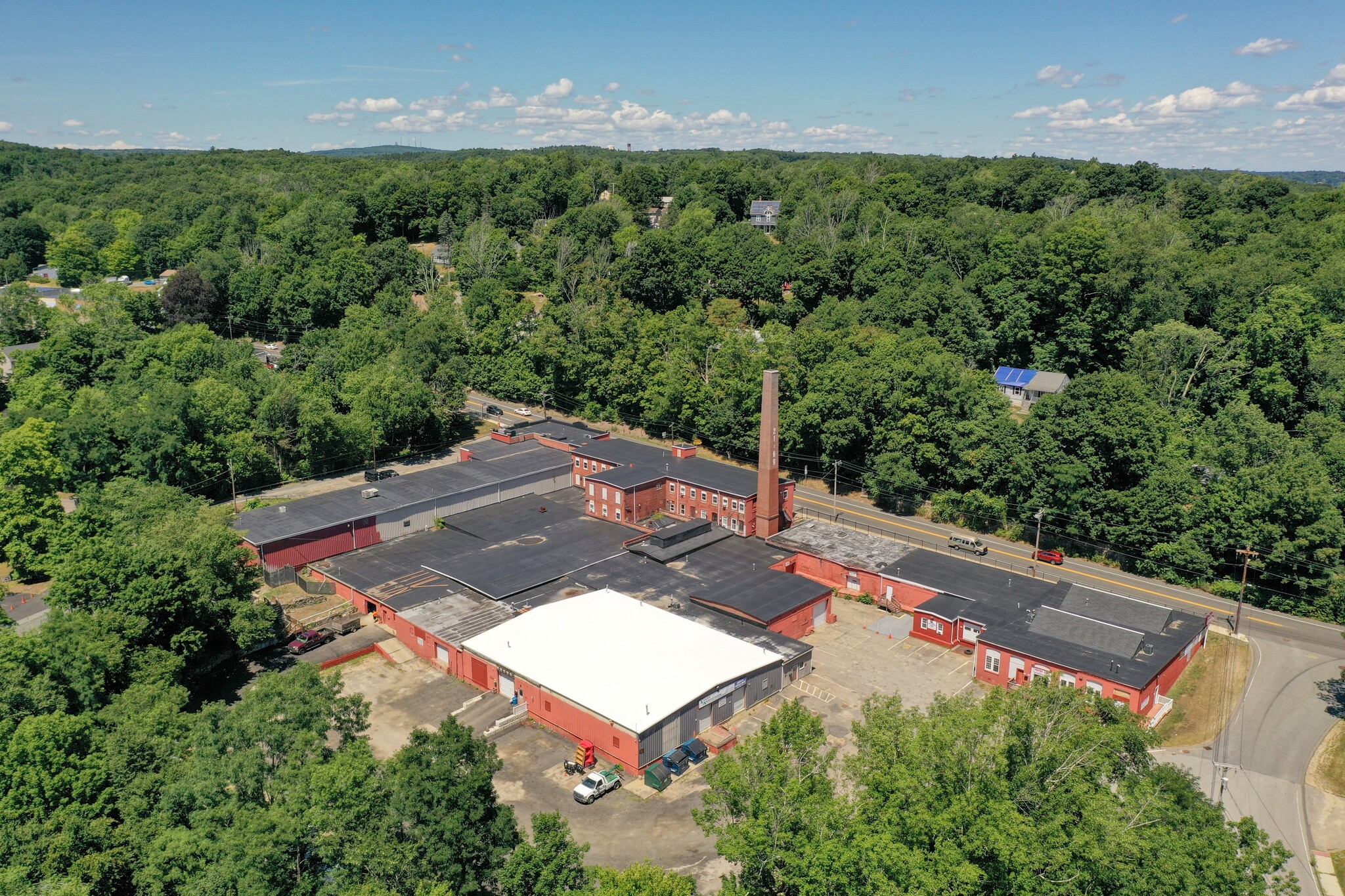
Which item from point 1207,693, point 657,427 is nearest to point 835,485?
point 657,427

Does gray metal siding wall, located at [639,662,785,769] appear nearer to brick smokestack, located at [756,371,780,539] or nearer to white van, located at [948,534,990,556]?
brick smokestack, located at [756,371,780,539]

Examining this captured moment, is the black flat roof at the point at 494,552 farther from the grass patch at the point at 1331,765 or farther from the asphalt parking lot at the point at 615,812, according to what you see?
the grass patch at the point at 1331,765

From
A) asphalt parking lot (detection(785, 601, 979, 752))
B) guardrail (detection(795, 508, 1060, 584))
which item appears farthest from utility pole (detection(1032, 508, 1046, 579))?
asphalt parking lot (detection(785, 601, 979, 752))

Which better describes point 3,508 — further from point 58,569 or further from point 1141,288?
point 1141,288

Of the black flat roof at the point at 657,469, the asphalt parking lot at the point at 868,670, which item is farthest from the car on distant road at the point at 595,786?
the black flat roof at the point at 657,469

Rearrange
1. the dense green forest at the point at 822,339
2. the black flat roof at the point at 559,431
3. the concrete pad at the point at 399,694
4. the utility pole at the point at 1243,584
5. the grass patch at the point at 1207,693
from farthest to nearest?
the black flat roof at the point at 559,431
the dense green forest at the point at 822,339
the utility pole at the point at 1243,584
the grass patch at the point at 1207,693
the concrete pad at the point at 399,694
